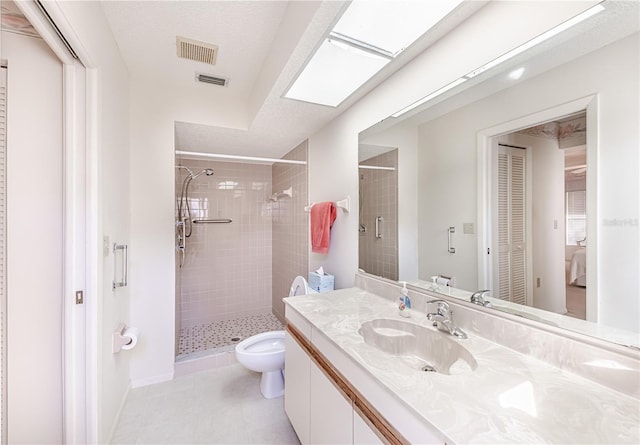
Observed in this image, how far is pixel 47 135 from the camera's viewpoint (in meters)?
1.24

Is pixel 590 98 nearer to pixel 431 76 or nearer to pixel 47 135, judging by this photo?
pixel 431 76

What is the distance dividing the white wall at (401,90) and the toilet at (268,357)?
0.58 metres

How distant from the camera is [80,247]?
1286mm

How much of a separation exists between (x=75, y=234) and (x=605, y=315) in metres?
2.14

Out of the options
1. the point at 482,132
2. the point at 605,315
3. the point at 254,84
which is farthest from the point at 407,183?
the point at 254,84

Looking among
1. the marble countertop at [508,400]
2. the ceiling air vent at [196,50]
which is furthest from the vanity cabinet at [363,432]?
the ceiling air vent at [196,50]

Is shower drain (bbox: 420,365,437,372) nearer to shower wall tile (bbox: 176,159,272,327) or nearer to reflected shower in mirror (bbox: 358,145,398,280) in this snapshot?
reflected shower in mirror (bbox: 358,145,398,280)

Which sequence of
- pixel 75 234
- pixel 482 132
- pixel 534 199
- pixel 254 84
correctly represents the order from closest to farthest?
1. pixel 534 199
2. pixel 482 132
3. pixel 75 234
4. pixel 254 84

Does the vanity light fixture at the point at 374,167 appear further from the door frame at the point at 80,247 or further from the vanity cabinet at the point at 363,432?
the door frame at the point at 80,247

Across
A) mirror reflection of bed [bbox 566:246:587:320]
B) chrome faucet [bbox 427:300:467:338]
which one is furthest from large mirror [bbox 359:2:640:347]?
chrome faucet [bbox 427:300:467:338]

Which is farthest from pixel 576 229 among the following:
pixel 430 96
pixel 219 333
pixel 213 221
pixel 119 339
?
pixel 213 221

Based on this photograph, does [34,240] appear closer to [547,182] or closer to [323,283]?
[323,283]

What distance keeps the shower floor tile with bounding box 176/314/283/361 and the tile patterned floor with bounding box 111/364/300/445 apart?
0.35m

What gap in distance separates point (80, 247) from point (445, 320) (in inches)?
68.9
